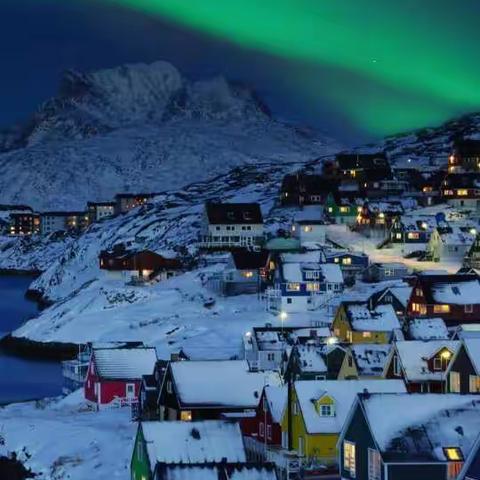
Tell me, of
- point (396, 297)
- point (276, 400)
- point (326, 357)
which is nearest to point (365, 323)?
point (396, 297)

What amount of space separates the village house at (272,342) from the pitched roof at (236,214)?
45.6 meters

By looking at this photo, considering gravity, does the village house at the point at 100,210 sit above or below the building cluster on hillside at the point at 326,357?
above

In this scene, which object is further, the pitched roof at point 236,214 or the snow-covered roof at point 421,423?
the pitched roof at point 236,214

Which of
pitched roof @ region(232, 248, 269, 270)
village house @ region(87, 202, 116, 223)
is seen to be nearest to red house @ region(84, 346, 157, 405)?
pitched roof @ region(232, 248, 269, 270)

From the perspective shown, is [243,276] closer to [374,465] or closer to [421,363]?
[421,363]

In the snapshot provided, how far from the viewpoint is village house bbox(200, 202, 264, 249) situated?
10931cm

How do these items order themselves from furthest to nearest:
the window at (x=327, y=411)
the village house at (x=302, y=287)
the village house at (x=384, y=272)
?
the village house at (x=384, y=272), the village house at (x=302, y=287), the window at (x=327, y=411)

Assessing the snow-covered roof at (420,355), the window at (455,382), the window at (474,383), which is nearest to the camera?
the window at (474,383)

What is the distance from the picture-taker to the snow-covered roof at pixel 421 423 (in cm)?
2991

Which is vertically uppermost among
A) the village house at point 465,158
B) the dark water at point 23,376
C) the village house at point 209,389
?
the village house at point 465,158

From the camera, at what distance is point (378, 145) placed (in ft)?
563

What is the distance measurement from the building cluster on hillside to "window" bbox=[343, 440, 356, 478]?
60 millimetres

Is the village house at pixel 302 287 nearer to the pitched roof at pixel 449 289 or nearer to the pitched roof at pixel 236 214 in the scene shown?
the pitched roof at pixel 449 289

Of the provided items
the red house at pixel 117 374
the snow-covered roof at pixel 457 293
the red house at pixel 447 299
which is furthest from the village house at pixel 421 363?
the snow-covered roof at pixel 457 293
